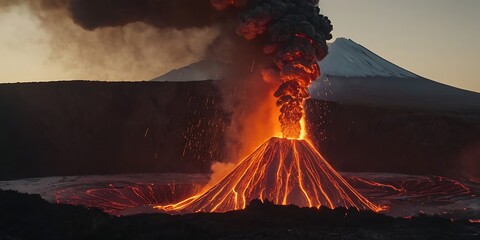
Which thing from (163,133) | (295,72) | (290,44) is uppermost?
(290,44)

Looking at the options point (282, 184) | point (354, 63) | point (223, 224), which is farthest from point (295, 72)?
point (354, 63)

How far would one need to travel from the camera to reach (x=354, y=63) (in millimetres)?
117938

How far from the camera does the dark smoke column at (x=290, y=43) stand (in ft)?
74.7

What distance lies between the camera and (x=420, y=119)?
42.6m

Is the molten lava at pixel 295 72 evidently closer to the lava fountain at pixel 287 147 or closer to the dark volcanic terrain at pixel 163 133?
the lava fountain at pixel 287 147

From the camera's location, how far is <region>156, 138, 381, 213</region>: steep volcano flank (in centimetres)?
2167

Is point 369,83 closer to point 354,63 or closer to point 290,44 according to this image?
point 354,63

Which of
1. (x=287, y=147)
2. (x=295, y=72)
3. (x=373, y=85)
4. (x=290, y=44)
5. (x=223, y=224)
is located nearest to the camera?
(x=223, y=224)

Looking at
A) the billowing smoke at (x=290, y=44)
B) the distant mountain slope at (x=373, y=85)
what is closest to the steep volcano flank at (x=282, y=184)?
the billowing smoke at (x=290, y=44)

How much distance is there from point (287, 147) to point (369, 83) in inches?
3271

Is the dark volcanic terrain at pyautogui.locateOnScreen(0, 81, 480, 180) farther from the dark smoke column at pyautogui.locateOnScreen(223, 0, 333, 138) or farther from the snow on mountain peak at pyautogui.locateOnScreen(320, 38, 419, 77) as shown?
the snow on mountain peak at pyautogui.locateOnScreen(320, 38, 419, 77)

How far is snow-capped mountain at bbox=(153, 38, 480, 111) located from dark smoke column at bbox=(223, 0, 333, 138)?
53.5 m

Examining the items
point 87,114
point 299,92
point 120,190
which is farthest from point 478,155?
point 87,114

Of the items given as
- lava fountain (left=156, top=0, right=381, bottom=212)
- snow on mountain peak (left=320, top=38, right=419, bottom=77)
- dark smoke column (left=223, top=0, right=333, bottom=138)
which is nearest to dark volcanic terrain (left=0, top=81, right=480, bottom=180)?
lava fountain (left=156, top=0, right=381, bottom=212)
